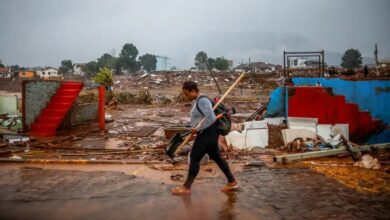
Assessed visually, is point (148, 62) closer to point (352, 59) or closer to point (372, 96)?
point (352, 59)

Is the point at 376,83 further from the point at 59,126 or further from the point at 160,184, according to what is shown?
the point at 59,126

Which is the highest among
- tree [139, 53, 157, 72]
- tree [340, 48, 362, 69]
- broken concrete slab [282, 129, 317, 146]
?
tree [139, 53, 157, 72]

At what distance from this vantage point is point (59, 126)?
11.3m

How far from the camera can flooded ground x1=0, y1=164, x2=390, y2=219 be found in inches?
171

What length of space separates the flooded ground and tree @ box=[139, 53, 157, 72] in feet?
332

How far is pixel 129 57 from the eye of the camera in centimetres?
9081

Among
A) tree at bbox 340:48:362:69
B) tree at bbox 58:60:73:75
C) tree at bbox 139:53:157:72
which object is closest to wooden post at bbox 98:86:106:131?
tree at bbox 340:48:362:69

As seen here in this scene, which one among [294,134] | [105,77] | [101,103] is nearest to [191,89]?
[294,134]

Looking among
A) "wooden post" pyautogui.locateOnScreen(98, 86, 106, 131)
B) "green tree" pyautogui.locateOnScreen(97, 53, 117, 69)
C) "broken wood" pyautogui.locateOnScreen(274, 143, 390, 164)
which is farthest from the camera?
"green tree" pyautogui.locateOnScreen(97, 53, 117, 69)

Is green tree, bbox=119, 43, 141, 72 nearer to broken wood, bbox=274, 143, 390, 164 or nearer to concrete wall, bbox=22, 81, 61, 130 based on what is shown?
concrete wall, bbox=22, 81, 61, 130

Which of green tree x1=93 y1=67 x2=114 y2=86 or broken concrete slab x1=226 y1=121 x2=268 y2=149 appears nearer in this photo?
broken concrete slab x1=226 y1=121 x2=268 y2=149

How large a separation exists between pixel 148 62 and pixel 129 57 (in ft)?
54.2

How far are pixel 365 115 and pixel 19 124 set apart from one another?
452 inches

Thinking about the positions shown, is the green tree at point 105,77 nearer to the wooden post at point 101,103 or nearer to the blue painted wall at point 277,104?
the wooden post at point 101,103
